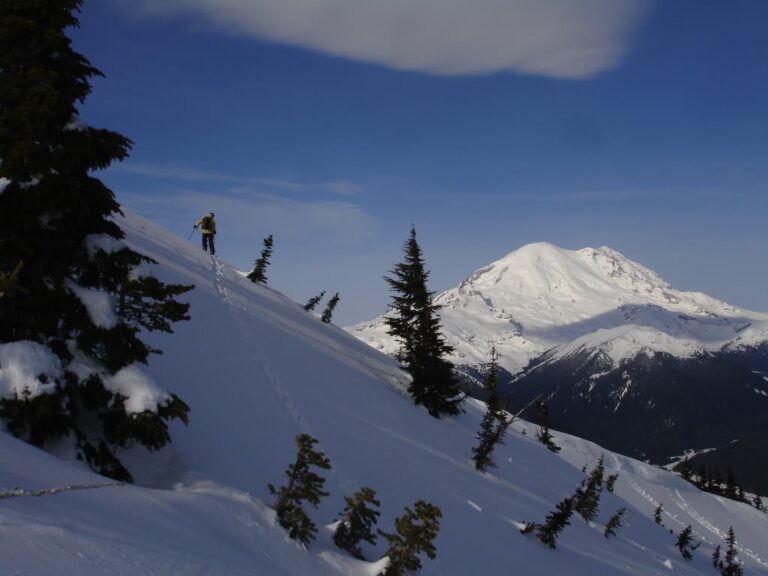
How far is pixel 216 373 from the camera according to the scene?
18.3 m

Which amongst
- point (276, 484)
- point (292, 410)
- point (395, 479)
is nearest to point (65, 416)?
point (276, 484)

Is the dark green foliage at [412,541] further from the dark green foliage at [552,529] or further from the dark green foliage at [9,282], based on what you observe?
the dark green foliage at [552,529]

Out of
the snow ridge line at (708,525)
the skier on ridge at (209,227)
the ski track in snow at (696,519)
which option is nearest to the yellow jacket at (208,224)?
the skier on ridge at (209,227)

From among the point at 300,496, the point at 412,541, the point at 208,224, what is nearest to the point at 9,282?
the point at 300,496

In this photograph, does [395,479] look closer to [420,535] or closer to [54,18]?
[420,535]

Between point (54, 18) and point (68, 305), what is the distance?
5097 millimetres

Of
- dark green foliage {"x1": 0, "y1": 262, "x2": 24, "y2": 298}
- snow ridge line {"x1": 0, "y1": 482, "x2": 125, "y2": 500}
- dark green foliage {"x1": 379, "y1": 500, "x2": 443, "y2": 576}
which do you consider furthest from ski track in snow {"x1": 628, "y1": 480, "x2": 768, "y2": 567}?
dark green foliage {"x1": 0, "y1": 262, "x2": 24, "y2": 298}

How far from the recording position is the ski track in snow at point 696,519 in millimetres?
77088

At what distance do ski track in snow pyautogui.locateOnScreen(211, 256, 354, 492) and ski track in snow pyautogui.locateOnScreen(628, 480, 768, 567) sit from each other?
239 feet

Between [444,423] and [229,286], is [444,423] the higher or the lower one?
the lower one

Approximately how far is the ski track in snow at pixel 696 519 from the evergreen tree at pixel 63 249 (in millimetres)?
83456

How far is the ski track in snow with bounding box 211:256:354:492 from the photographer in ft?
58.8

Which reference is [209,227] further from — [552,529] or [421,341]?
[552,529]

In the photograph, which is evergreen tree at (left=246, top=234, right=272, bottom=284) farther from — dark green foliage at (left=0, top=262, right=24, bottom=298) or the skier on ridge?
dark green foliage at (left=0, top=262, right=24, bottom=298)
